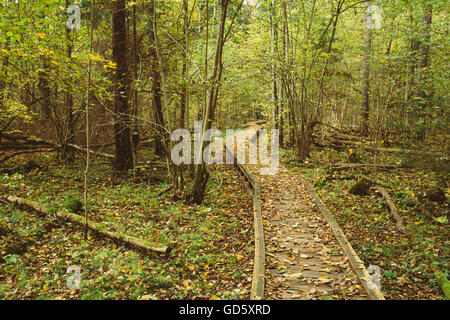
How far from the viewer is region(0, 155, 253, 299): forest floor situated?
4961 millimetres

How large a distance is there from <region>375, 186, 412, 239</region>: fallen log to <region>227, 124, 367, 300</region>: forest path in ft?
5.67

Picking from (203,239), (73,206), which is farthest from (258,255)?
(73,206)

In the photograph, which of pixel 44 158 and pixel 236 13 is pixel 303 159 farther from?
pixel 44 158

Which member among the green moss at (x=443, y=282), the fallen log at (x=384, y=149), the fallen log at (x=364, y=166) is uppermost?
the fallen log at (x=384, y=149)

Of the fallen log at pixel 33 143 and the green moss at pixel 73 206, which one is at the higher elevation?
the fallen log at pixel 33 143

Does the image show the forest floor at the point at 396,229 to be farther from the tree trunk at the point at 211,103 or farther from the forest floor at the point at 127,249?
the tree trunk at the point at 211,103

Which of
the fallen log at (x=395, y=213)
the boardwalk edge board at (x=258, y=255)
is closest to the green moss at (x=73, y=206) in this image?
the boardwalk edge board at (x=258, y=255)

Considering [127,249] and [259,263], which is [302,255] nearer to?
[259,263]

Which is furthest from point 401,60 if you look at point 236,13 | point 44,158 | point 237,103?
point 237,103

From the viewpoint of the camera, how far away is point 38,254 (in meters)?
5.86

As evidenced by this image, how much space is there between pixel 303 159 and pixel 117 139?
8583mm

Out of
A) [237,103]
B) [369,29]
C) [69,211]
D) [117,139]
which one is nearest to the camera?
[69,211]

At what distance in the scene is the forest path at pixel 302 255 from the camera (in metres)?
4.61

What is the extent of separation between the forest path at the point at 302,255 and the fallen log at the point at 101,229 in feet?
7.70
